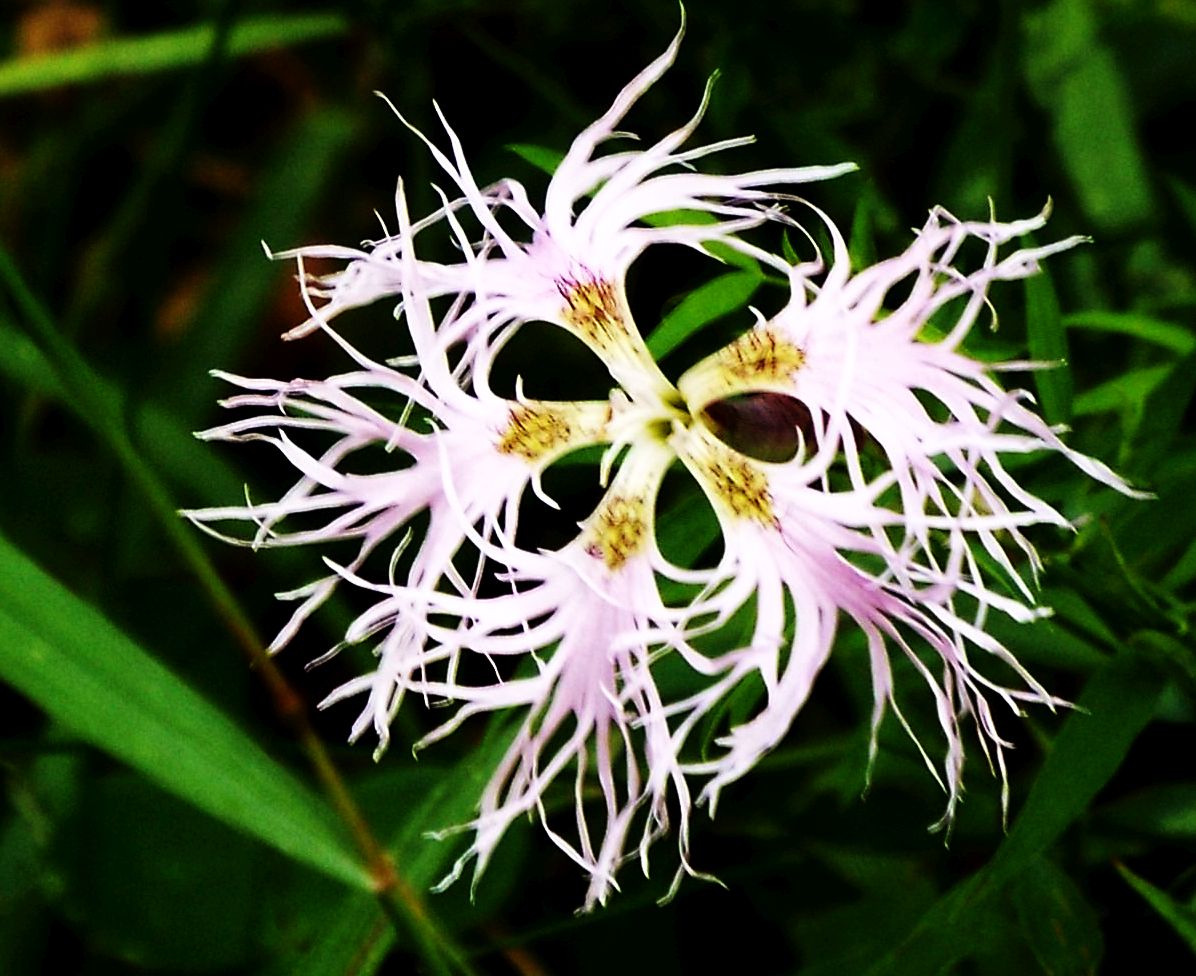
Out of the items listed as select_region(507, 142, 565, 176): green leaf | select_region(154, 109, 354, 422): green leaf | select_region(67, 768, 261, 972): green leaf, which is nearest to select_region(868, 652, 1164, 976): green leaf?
select_region(507, 142, 565, 176): green leaf

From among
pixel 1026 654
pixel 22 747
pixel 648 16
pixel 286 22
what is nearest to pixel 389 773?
pixel 22 747

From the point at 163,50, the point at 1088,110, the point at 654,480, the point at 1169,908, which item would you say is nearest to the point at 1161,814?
the point at 1169,908

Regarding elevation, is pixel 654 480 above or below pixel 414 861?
above

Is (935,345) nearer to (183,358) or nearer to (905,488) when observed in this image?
(905,488)

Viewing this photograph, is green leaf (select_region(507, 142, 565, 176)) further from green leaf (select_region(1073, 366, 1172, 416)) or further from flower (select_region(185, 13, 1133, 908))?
green leaf (select_region(1073, 366, 1172, 416))

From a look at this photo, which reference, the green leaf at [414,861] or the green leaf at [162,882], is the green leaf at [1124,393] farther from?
the green leaf at [162,882]

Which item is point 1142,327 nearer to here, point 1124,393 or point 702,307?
point 1124,393
